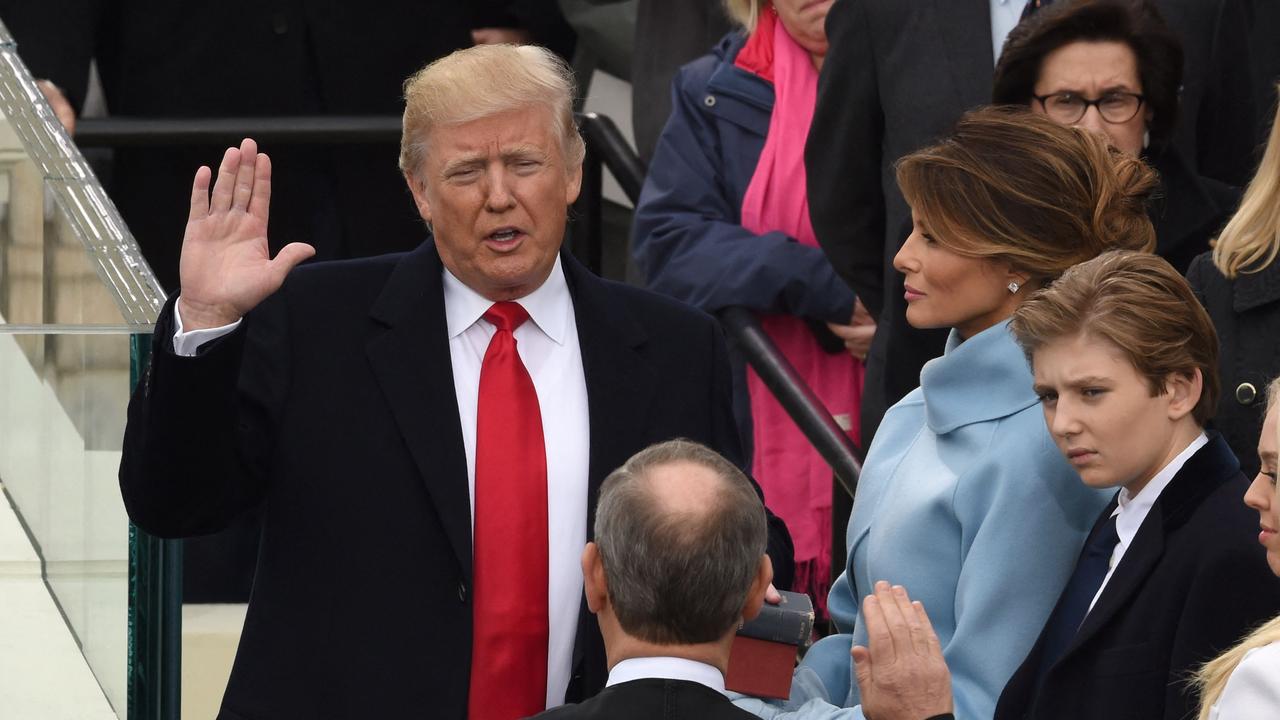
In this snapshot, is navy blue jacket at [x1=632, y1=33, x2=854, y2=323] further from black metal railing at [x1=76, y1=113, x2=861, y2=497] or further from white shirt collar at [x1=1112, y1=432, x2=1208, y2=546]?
white shirt collar at [x1=1112, y1=432, x2=1208, y2=546]

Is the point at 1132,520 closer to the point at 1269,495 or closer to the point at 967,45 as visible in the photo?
the point at 1269,495

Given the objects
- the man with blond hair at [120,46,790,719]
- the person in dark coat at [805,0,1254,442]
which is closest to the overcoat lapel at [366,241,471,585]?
the man with blond hair at [120,46,790,719]

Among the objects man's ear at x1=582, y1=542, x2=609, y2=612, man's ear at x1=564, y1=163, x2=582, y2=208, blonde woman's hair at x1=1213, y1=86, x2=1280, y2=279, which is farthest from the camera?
blonde woman's hair at x1=1213, y1=86, x2=1280, y2=279

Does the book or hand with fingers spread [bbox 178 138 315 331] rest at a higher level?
hand with fingers spread [bbox 178 138 315 331]

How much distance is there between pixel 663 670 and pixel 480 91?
3.55 ft

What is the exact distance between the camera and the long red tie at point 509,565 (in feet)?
10.2

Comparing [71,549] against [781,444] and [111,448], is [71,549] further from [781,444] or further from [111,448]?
[781,444]

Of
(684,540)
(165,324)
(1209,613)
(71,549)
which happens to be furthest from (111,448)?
(1209,613)

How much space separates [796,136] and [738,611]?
2362mm

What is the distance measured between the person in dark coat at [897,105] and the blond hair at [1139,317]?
1.25 meters

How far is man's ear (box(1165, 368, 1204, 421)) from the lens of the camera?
9.53 feet

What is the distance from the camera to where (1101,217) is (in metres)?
3.15

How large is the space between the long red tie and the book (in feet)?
1.16

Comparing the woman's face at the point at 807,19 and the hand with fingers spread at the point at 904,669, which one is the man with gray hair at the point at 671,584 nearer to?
the hand with fingers spread at the point at 904,669
